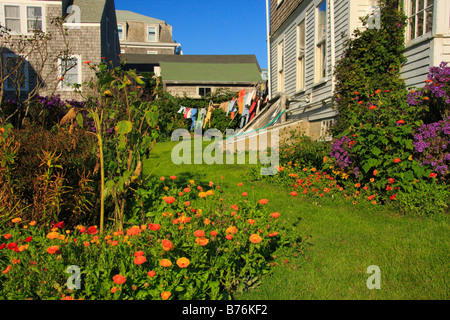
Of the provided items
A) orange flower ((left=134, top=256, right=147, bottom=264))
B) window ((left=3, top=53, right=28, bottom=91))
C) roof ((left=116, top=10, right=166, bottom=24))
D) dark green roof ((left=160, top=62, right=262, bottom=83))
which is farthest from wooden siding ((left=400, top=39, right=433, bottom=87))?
roof ((left=116, top=10, right=166, bottom=24))

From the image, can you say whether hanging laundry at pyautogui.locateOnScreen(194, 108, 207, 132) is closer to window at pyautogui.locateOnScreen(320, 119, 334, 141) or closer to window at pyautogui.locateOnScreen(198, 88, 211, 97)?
window at pyautogui.locateOnScreen(198, 88, 211, 97)

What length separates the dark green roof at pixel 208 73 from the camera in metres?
23.3

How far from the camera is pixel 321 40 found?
983 centimetres

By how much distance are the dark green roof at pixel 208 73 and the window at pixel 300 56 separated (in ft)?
37.6

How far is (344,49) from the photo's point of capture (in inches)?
326

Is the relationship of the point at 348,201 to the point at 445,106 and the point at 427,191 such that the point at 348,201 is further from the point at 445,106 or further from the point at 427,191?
the point at 445,106

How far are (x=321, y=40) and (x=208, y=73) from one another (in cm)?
1532

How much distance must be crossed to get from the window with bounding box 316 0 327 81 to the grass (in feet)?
19.9

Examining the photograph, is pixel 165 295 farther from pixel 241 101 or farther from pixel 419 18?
pixel 241 101

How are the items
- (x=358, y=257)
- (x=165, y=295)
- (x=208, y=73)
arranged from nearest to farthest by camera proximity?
(x=165, y=295), (x=358, y=257), (x=208, y=73)

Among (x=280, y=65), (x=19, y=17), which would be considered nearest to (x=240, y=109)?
(x=280, y=65)

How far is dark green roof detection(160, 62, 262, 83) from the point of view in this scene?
23.3 meters

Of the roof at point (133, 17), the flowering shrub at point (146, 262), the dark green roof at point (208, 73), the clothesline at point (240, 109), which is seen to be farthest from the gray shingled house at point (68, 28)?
the roof at point (133, 17)

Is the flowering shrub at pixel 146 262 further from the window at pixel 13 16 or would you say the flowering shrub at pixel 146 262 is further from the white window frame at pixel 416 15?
the window at pixel 13 16
